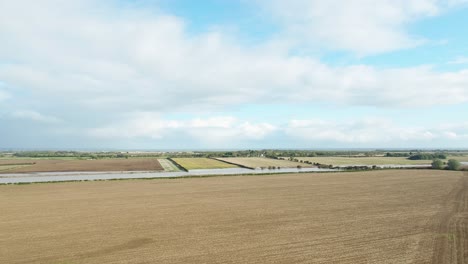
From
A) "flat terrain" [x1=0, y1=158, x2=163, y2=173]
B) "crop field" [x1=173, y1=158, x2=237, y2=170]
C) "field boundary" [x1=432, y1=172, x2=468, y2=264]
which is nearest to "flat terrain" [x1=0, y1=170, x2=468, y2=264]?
"field boundary" [x1=432, y1=172, x2=468, y2=264]

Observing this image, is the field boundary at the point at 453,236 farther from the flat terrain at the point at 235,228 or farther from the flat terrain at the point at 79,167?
the flat terrain at the point at 79,167

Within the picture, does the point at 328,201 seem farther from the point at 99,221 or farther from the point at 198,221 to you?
the point at 99,221

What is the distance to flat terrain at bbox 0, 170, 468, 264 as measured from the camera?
17109 mm

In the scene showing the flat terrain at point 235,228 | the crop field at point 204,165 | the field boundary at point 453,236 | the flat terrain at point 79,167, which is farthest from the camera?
the crop field at point 204,165

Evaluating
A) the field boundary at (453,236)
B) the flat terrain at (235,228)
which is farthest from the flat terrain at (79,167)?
the field boundary at (453,236)

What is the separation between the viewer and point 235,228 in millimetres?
22641

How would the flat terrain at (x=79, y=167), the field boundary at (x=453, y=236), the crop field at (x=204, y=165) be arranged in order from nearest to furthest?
the field boundary at (x=453, y=236) < the flat terrain at (x=79, y=167) < the crop field at (x=204, y=165)

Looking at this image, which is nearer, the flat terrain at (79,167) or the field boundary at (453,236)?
the field boundary at (453,236)

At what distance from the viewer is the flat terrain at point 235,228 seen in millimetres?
17109

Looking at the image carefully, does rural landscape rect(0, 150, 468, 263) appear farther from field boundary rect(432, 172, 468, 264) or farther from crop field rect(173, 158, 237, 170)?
crop field rect(173, 158, 237, 170)

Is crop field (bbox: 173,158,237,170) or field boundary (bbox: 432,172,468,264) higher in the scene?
crop field (bbox: 173,158,237,170)

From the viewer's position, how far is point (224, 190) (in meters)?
42.7

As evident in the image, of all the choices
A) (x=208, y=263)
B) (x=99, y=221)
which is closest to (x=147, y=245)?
(x=208, y=263)

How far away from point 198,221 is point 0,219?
1671cm
